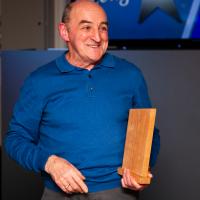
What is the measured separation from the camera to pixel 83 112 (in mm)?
1317

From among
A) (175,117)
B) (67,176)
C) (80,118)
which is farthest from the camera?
(175,117)

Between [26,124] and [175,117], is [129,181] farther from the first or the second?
[175,117]

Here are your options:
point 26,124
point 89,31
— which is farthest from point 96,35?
point 26,124

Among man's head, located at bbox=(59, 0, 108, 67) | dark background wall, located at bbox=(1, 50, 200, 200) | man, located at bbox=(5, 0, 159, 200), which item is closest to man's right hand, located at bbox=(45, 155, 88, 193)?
man, located at bbox=(5, 0, 159, 200)

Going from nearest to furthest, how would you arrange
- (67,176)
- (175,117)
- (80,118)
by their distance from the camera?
1. (67,176)
2. (80,118)
3. (175,117)

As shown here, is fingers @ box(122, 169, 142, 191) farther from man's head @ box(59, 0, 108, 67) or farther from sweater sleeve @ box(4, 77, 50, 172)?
man's head @ box(59, 0, 108, 67)

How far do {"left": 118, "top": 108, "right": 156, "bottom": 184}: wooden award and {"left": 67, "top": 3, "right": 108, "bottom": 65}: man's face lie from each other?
0.85 feet

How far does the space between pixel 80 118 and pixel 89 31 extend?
30 centimetres

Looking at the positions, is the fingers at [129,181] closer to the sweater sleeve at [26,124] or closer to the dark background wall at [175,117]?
the sweater sleeve at [26,124]

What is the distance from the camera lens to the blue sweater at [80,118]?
51.4 inches

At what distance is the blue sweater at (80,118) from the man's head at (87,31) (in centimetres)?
5

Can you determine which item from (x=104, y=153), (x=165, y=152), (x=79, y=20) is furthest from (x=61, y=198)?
(x=165, y=152)

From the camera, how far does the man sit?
1.31 meters

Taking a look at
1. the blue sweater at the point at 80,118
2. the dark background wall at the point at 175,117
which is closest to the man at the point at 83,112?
the blue sweater at the point at 80,118
